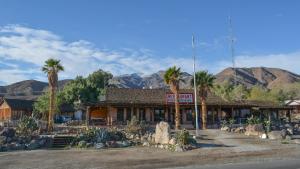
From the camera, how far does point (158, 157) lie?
25.6 m

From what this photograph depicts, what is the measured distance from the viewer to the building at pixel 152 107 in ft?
161

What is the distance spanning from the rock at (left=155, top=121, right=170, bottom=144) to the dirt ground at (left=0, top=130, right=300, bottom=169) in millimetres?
2399

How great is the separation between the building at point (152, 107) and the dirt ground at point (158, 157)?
18.1m

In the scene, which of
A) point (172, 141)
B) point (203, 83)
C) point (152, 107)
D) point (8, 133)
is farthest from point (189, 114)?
point (8, 133)

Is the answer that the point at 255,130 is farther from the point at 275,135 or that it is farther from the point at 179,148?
the point at 179,148

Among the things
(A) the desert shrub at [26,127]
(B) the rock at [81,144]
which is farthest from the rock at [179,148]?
(A) the desert shrub at [26,127]

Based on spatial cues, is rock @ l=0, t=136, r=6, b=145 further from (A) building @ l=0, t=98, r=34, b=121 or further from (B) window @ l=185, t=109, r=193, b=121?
(A) building @ l=0, t=98, r=34, b=121

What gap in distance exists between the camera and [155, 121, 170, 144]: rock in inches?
1275

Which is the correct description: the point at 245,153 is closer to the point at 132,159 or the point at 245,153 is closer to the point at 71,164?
the point at 132,159

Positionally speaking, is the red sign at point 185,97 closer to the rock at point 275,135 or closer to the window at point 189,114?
the window at point 189,114

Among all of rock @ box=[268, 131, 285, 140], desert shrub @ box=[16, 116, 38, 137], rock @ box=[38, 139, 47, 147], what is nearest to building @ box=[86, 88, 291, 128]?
desert shrub @ box=[16, 116, 38, 137]

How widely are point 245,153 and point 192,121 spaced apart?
85.4 ft

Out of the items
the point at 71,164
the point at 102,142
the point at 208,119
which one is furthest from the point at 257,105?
the point at 71,164

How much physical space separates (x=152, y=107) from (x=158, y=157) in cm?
2561
